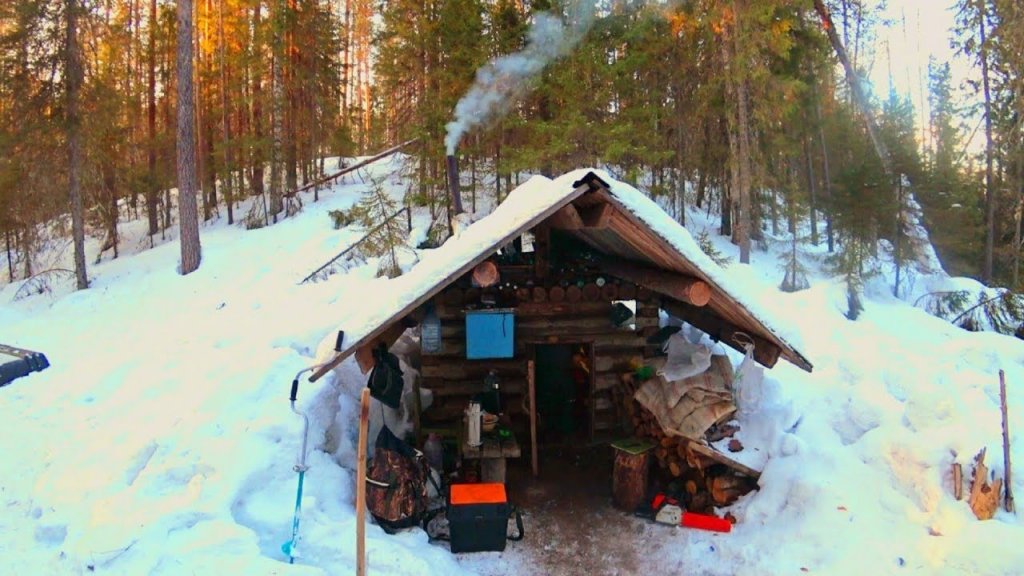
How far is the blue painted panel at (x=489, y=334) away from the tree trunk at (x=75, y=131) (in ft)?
43.9

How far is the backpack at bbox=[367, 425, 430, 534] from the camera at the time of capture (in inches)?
231

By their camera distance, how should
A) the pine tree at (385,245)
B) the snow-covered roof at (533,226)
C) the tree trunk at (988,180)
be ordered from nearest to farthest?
the snow-covered roof at (533,226)
the pine tree at (385,245)
the tree trunk at (988,180)

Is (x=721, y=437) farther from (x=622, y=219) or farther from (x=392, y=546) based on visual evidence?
(x=392, y=546)

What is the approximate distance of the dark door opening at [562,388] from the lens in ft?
31.1

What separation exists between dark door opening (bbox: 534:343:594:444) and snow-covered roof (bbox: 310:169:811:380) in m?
3.65

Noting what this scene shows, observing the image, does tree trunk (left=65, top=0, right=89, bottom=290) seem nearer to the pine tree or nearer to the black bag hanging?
the pine tree

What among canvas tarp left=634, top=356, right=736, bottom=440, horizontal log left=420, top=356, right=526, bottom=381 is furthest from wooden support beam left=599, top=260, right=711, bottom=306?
horizontal log left=420, top=356, right=526, bottom=381

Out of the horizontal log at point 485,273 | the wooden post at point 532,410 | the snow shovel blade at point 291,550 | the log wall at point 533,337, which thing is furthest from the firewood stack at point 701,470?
the snow shovel blade at point 291,550

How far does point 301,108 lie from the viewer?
72.3 feet

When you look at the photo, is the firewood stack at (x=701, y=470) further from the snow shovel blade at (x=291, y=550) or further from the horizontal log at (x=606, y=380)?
the snow shovel blade at (x=291, y=550)

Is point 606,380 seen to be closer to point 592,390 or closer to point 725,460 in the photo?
point 592,390

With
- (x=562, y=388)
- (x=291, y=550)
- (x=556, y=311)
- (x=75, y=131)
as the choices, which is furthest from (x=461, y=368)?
(x=75, y=131)

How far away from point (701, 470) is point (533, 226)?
3359 millimetres

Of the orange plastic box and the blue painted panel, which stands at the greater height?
the blue painted panel
